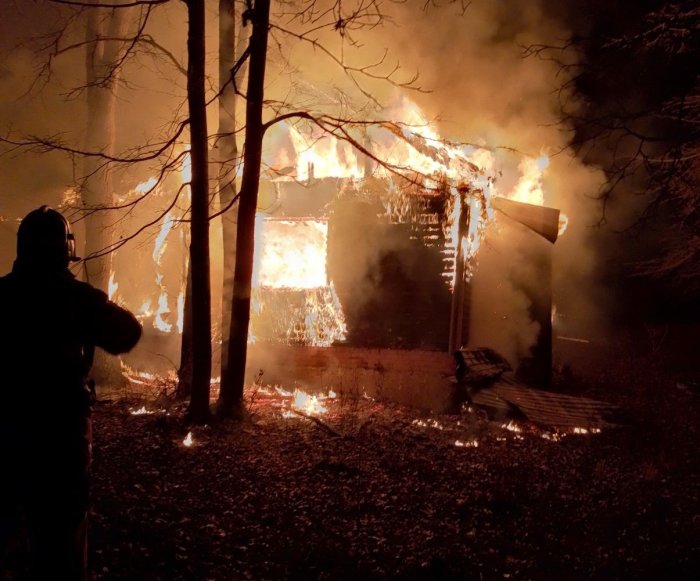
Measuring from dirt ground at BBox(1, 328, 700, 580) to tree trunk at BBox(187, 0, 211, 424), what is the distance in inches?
23.6

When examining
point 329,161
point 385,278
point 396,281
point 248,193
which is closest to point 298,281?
point 385,278

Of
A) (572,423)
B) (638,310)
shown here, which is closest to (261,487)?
(572,423)

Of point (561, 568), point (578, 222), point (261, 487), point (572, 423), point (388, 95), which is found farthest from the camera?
point (578, 222)

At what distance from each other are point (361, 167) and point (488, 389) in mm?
5969

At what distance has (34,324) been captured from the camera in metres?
2.40

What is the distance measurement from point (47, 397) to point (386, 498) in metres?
3.21

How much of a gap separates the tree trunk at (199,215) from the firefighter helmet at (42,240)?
3.27 metres

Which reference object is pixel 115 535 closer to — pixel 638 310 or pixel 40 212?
A: pixel 40 212

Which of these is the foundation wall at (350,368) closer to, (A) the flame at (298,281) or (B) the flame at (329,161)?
(A) the flame at (298,281)

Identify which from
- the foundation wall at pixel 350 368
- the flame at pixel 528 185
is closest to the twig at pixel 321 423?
the foundation wall at pixel 350 368

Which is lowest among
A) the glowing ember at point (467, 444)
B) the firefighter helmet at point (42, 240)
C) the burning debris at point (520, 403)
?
the glowing ember at point (467, 444)

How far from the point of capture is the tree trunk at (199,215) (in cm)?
574

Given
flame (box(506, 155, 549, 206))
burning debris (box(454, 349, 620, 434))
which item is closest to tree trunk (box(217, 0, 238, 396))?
burning debris (box(454, 349, 620, 434))

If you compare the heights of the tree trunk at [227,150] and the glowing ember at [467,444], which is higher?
the tree trunk at [227,150]
